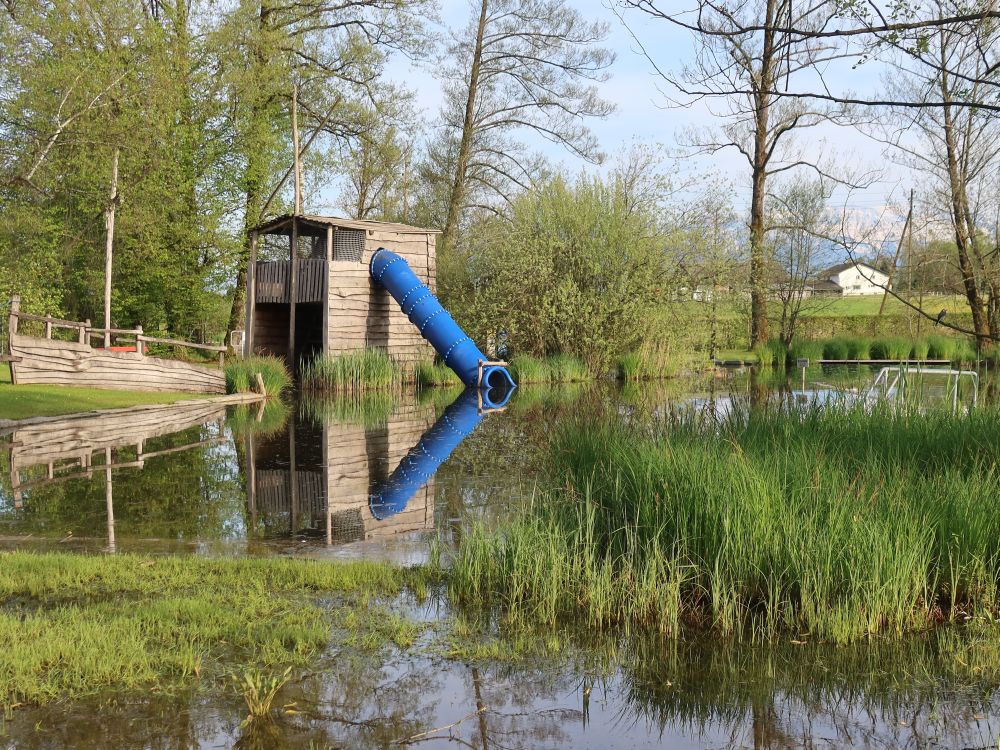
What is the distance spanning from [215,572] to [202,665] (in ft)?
5.73

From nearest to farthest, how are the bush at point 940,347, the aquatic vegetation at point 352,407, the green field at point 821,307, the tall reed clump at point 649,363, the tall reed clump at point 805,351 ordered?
1. the aquatic vegetation at point 352,407
2. the tall reed clump at point 649,363
3. the green field at point 821,307
4. the bush at point 940,347
5. the tall reed clump at point 805,351

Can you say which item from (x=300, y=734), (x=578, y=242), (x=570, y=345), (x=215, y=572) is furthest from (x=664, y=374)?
(x=300, y=734)

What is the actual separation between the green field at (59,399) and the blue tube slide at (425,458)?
590 centimetres

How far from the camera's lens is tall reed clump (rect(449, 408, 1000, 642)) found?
Answer: 207 inches

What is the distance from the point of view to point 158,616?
16.7 feet

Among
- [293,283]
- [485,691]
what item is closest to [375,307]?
[293,283]

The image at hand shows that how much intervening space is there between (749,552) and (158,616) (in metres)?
3.33

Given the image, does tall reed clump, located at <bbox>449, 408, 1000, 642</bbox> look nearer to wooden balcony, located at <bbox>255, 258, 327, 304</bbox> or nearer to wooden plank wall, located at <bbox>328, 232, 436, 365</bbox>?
wooden plank wall, located at <bbox>328, 232, 436, 365</bbox>

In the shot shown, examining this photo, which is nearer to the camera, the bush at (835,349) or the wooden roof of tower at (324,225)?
the wooden roof of tower at (324,225)

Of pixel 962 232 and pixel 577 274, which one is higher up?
pixel 577 274

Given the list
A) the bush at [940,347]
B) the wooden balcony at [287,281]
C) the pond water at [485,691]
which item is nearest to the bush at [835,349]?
the bush at [940,347]

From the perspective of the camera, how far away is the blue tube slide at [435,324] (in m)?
23.5

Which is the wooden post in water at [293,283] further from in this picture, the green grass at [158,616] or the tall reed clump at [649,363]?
the green grass at [158,616]

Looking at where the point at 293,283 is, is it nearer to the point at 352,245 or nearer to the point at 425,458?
the point at 352,245
